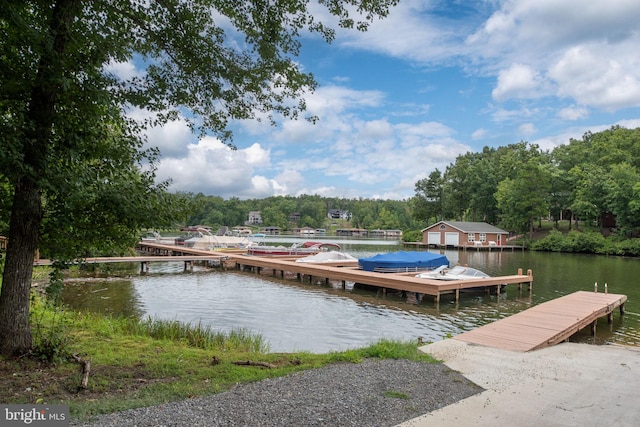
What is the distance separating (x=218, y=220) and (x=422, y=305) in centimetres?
10657

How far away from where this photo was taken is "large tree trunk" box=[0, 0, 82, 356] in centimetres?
557

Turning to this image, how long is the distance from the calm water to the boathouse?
33290 millimetres

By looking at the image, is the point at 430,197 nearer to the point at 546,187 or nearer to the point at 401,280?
the point at 546,187

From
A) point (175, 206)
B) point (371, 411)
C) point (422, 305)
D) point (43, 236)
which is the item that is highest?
point (175, 206)

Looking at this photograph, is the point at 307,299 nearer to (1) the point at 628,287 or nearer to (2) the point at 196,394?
(2) the point at 196,394

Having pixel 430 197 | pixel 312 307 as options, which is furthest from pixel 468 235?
pixel 312 307

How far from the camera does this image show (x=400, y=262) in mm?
22734

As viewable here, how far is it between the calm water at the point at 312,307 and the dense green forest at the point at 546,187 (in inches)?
701

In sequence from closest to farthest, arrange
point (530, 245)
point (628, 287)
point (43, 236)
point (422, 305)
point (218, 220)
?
point (43, 236) → point (422, 305) → point (628, 287) → point (530, 245) → point (218, 220)

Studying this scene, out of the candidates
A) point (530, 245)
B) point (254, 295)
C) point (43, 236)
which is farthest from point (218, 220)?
point (43, 236)

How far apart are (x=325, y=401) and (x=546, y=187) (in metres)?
61.5

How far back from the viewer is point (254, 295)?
18.6 meters

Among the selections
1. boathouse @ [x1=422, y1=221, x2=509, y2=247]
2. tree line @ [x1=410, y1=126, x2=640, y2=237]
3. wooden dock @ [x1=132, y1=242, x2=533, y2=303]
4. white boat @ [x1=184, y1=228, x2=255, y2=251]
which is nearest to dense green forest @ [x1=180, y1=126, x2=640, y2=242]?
tree line @ [x1=410, y1=126, x2=640, y2=237]

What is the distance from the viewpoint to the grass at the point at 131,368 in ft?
16.1
